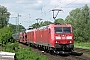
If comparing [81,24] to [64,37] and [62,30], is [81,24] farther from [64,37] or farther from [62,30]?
[64,37]

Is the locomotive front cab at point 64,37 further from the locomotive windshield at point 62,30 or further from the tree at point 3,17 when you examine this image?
the tree at point 3,17

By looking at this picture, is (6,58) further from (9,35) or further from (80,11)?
(80,11)

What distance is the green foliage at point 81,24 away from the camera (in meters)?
77.8

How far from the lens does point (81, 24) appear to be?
82750 mm

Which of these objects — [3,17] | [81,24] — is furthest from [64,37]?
[3,17]

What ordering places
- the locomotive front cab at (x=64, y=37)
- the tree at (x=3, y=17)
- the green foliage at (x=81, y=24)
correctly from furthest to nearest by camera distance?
the tree at (x=3, y=17), the green foliage at (x=81, y=24), the locomotive front cab at (x=64, y=37)

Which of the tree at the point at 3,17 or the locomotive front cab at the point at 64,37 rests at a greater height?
the tree at the point at 3,17

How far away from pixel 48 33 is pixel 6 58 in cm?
1628

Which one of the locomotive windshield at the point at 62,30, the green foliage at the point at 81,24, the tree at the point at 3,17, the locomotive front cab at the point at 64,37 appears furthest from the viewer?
the tree at the point at 3,17

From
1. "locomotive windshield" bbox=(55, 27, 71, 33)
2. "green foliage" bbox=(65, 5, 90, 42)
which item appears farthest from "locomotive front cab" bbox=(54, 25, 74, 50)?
"green foliage" bbox=(65, 5, 90, 42)

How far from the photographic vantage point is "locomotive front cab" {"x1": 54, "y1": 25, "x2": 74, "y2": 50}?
27.9 metres

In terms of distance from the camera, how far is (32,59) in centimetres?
1878

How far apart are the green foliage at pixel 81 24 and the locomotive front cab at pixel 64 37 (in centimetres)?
4817

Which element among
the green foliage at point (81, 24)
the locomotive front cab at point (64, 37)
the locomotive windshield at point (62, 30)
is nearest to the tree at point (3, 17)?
the green foliage at point (81, 24)
